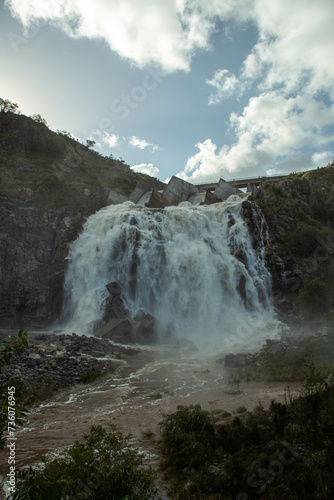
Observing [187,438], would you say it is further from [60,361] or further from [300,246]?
[300,246]

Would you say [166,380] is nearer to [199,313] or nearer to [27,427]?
[27,427]

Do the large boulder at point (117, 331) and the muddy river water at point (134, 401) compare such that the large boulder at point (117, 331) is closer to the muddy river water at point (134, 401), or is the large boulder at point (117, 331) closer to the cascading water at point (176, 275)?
the cascading water at point (176, 275)

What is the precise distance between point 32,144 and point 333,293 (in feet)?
133

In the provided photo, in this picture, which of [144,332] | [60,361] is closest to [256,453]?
[60,361]

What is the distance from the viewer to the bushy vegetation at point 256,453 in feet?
15.6

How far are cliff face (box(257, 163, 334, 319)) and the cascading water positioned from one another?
182cm

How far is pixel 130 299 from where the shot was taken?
23359 mm

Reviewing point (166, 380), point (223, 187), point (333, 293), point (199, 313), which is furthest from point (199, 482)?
point (223, 187)

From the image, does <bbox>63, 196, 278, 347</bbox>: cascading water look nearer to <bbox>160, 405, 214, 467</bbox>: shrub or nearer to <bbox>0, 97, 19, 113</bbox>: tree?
<bbox>160, 405, 214, 467</bbox>: shrub

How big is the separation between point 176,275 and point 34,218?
14.2m

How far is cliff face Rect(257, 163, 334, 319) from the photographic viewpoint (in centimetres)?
2165

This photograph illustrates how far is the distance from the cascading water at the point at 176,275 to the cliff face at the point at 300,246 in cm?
182

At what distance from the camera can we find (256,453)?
5656mm

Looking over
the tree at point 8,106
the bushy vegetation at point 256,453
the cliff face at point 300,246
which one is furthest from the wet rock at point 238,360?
the tree at point 8,106
